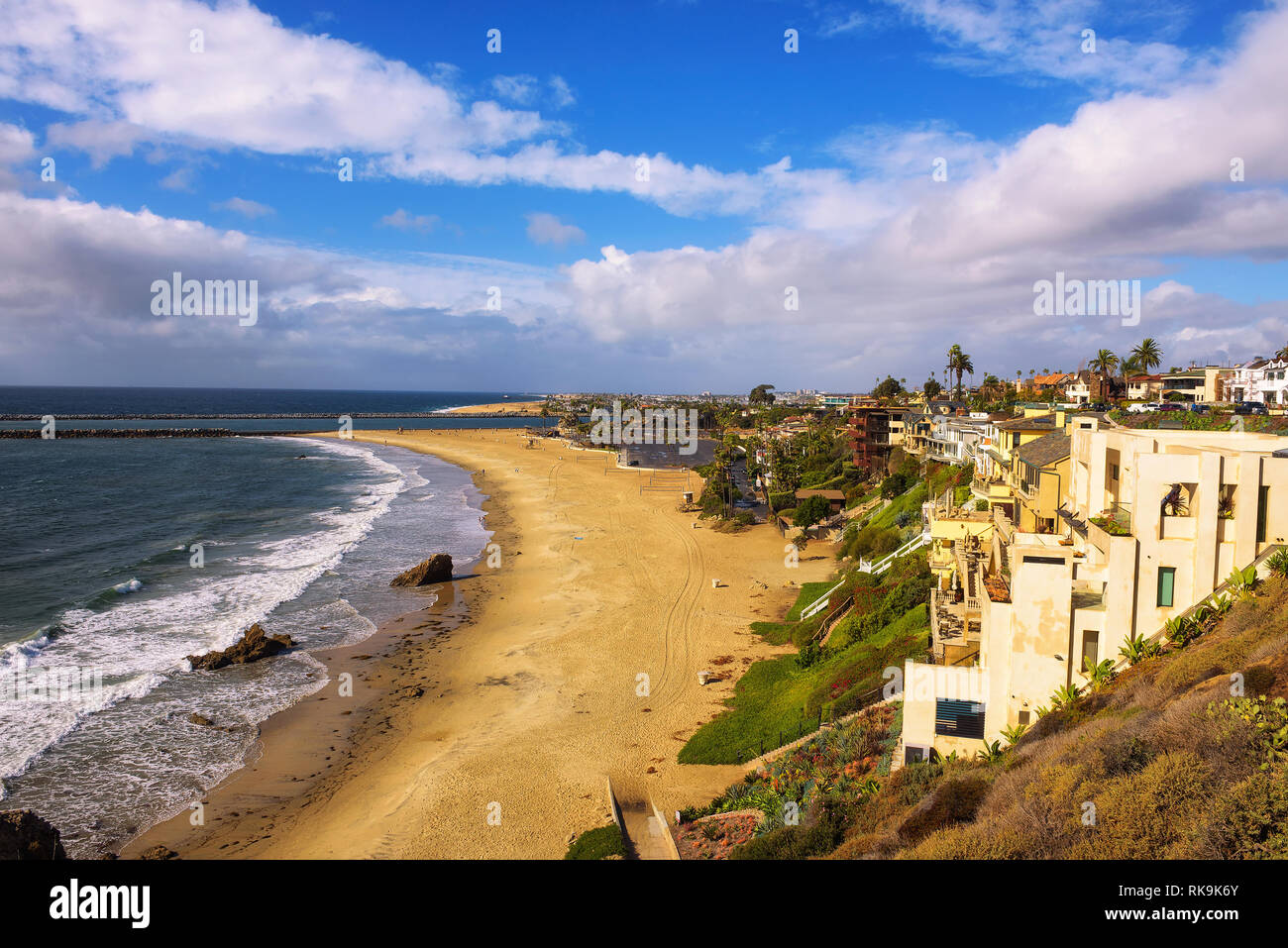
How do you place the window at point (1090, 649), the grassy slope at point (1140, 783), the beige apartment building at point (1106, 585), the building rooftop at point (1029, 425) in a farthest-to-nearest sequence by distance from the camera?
the building rooftop at point (1029, 425) → the window at point (1090, 649) → the beige apartment building at point (1106, 585) → the grassy slope at point (1140, 783)

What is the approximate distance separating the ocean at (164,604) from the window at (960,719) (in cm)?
1823

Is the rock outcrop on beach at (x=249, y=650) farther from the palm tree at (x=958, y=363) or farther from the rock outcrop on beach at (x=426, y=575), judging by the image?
the palm tree at (x=958, y=363)

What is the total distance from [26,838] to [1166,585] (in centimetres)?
2200

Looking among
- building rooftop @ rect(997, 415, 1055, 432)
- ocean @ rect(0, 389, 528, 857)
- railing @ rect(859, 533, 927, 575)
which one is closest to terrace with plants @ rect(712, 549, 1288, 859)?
railing @ rect(859, 533, 927, 575)

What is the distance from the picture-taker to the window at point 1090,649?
13242mm

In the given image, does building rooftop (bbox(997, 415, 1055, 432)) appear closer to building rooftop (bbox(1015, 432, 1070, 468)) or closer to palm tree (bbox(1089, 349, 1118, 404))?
Result: building rooftop (bbox(1015, 432, 1070, 468))

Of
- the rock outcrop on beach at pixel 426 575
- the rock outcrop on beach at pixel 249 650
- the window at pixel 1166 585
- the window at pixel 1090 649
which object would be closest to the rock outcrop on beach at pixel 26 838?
the rock outcrop on beach at pixel 249 650

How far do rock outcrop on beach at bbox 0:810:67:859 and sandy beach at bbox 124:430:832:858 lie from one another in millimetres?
2361

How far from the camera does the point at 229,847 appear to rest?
15.9m

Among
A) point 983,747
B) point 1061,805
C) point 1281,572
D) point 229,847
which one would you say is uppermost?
point 1281,572

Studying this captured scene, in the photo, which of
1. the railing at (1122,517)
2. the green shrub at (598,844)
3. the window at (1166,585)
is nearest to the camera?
the window at (1166,585)
